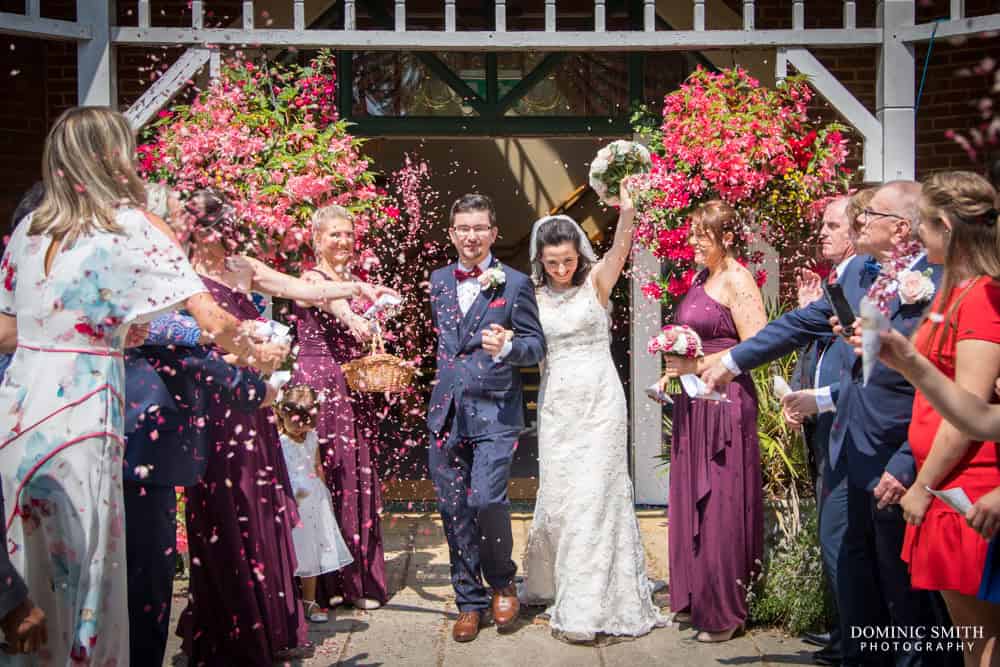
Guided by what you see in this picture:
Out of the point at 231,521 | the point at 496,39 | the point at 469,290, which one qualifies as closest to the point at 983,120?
the point at 496,39

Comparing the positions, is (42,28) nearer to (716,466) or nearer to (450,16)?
(450,16)

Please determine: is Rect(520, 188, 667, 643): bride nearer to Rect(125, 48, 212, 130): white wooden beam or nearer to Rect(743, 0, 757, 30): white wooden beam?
Rect(743, 0, 757, 30): white wooden beam

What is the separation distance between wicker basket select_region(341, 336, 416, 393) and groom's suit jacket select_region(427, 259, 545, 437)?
224 mm

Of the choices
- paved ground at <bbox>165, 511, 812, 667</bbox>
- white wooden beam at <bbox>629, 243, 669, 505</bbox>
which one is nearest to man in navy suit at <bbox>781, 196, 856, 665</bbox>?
paved ground at <bbox>165, 511, 812, 667</bbox>

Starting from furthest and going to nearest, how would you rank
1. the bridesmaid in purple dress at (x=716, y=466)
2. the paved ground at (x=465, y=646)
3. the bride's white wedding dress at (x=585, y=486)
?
the bride's white wedding dress at (x=585, y=486) → the bridesmaid in purple dress at (x=716, y=466) → the paved ground at (x=465, y=646)

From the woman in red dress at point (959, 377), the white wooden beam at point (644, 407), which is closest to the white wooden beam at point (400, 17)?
the white wooden beam at point (644, 407)

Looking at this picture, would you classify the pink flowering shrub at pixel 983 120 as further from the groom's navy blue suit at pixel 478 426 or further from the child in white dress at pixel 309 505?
the child in white dress at pixel 309 505

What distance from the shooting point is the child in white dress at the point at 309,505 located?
5.33m

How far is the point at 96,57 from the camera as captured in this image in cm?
652

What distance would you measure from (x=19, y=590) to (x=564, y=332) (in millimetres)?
3361

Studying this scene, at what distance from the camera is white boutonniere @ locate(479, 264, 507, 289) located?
521 centimetres

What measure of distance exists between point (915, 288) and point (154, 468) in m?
2.67

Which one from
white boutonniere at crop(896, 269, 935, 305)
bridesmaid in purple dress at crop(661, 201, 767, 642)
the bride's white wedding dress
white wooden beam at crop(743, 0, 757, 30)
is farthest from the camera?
white wooden beam at crop(743, 0, 757, 30)

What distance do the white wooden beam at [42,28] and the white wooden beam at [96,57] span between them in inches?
2.2
